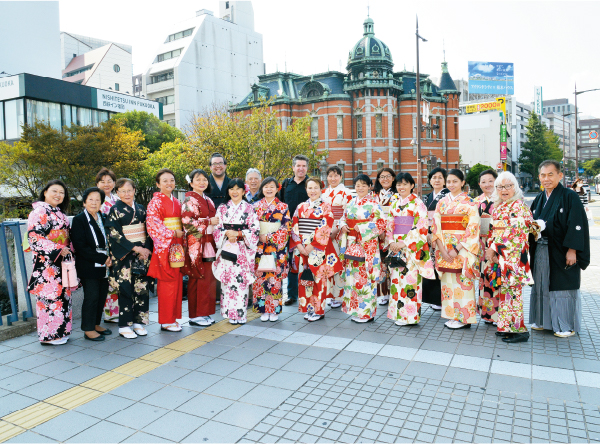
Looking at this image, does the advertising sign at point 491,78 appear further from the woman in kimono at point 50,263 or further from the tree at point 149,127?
the woman in kimono at point 50,263

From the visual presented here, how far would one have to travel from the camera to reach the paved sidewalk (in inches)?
125

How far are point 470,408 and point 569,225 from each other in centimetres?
274

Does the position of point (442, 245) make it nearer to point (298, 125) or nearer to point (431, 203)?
point (431, 203)

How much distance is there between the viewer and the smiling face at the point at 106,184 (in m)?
6.09

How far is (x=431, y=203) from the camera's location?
6.52 metres

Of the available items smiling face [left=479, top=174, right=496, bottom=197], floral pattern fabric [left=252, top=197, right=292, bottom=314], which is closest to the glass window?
floral pattern fabric [left=252, top=197, right=292, bottom=314]

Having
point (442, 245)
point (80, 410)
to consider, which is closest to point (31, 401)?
point (80, 410)

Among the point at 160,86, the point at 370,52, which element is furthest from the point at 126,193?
the point at 160,86

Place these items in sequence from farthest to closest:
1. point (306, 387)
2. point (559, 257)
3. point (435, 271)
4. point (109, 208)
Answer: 1. point (435, 271)
2. point (109, 208)
3. point (559, 257)
4. point (306, 387)

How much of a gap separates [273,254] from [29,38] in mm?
38756

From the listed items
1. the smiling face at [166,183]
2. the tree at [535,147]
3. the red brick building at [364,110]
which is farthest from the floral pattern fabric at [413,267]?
the tree at [535,147]

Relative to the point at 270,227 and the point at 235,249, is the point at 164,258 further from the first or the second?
the point at 270,227

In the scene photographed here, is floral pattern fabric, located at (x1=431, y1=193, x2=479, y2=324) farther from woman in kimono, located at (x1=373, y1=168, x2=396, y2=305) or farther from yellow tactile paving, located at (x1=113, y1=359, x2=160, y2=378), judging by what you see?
yellow tactile paving, located at (x1=113, y1=359, x2=160, y2=378)

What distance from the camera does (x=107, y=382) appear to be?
4.06 meters
